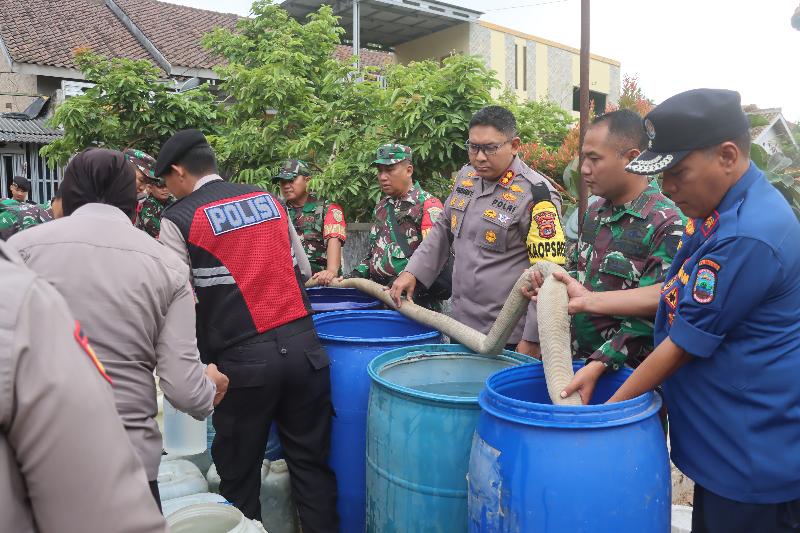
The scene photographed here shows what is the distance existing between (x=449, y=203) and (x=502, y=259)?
1.50ft

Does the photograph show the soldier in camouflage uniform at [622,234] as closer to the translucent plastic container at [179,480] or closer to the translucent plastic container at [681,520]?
the translucent plastic container at [681,520]

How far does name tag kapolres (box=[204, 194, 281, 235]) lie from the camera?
2438 millimetres

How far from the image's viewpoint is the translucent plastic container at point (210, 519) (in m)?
2.02

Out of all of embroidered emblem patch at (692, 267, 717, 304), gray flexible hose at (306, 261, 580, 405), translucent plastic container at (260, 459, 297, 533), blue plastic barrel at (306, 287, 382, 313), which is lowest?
translucent plastic container at (260, 459, 297, 533)

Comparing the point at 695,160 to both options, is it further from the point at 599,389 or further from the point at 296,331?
the point at 296,331

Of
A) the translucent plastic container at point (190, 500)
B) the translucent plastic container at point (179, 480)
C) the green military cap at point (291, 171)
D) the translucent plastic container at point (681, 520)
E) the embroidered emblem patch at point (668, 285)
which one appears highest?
the green military cap at point (291, 171)

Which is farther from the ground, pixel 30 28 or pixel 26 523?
pixel 30 28

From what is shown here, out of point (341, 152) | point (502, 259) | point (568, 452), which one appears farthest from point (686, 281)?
point (341, 152)

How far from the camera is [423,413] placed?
2.05m

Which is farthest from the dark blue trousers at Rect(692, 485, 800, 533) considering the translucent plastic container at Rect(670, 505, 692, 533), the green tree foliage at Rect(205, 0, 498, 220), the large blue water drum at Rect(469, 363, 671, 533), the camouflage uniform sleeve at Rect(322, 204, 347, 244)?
the green tree foliage at Rect(205, 0, 498, 220)

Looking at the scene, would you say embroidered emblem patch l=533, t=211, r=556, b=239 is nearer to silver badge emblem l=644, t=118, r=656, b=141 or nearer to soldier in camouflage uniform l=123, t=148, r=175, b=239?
silver badge emblem l=644, t=118, r=656, b=141

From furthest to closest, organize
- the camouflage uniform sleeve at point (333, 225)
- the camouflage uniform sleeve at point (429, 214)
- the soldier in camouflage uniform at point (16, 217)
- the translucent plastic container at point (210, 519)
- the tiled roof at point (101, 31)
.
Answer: the tiled roof at point (101, 31) → the soldier in camouflage uniform at point (16, 217) → the camouflage uniform sleeve at point (333, 225) → the camouflage uniform sleeve at point (429, 214) → the translucent plastic container at point (210, 519)

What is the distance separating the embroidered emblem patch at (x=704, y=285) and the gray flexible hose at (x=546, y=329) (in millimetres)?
490

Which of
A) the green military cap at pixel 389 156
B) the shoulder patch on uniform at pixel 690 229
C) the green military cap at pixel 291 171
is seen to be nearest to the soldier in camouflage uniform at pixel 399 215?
the green military cap at pixel 389 156
